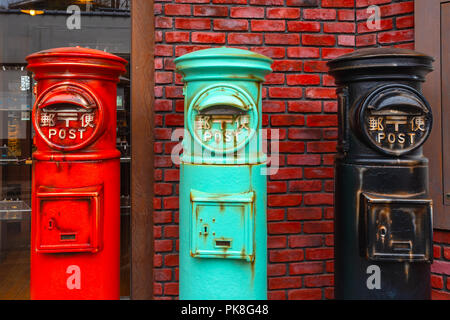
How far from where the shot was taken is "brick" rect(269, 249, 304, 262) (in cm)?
276

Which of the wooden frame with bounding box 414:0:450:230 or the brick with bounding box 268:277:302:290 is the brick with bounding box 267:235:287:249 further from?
the wooden frame with bounding box 414:0:450:230

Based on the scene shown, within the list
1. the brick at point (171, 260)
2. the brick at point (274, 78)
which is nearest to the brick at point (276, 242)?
the brick at point (171, 260)

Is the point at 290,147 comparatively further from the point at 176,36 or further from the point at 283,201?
the point at 176,36

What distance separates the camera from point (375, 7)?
2814 mm

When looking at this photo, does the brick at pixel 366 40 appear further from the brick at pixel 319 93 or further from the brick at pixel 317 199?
the brick at pixel 317 199

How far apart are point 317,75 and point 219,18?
0.88 m

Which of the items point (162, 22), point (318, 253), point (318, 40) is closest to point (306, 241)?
point (318, 253)

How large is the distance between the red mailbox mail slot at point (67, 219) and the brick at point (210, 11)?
1.55m

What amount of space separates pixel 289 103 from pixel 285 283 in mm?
1406

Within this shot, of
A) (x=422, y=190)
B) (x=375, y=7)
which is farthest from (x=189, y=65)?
(x=375, y=7)

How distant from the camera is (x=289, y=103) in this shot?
9.12 feet

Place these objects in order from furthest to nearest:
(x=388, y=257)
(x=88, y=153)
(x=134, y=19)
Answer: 1. (x=134, y=19)
2. (x=88, y=153)
3. (x=388, y=257)

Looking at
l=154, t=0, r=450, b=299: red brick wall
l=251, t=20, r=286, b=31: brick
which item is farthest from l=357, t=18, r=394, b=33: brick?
l=251, t=20, r=286, b=31: brick

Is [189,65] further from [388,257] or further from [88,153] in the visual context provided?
[388,257]
